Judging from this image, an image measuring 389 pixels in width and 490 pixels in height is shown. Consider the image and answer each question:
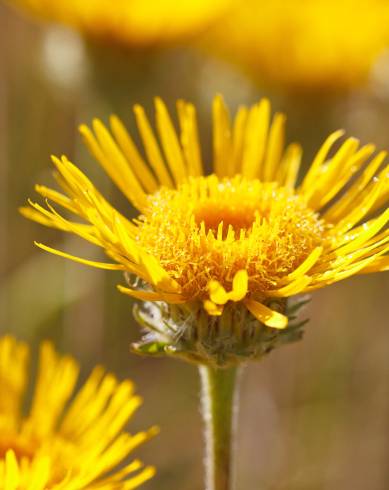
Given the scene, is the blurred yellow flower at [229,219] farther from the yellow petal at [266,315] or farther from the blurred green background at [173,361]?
the blurred green background at [173,361]

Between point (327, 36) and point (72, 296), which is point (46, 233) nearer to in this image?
point (72, 296)

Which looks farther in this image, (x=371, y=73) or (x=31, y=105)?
(x=31, y=105)

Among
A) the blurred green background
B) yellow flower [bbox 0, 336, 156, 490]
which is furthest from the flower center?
the blurred green background

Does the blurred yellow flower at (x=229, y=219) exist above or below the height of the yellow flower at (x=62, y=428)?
above

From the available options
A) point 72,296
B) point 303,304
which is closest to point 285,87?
point 72,296

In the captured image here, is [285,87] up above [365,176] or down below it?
above

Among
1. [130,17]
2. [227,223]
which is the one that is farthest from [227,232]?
[130,17]

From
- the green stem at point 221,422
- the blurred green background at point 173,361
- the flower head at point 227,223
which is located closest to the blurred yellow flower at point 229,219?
the flower head at point 227,223

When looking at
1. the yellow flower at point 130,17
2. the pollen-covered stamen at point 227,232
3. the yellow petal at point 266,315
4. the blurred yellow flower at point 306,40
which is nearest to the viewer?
the yellow petal at point 266,315
